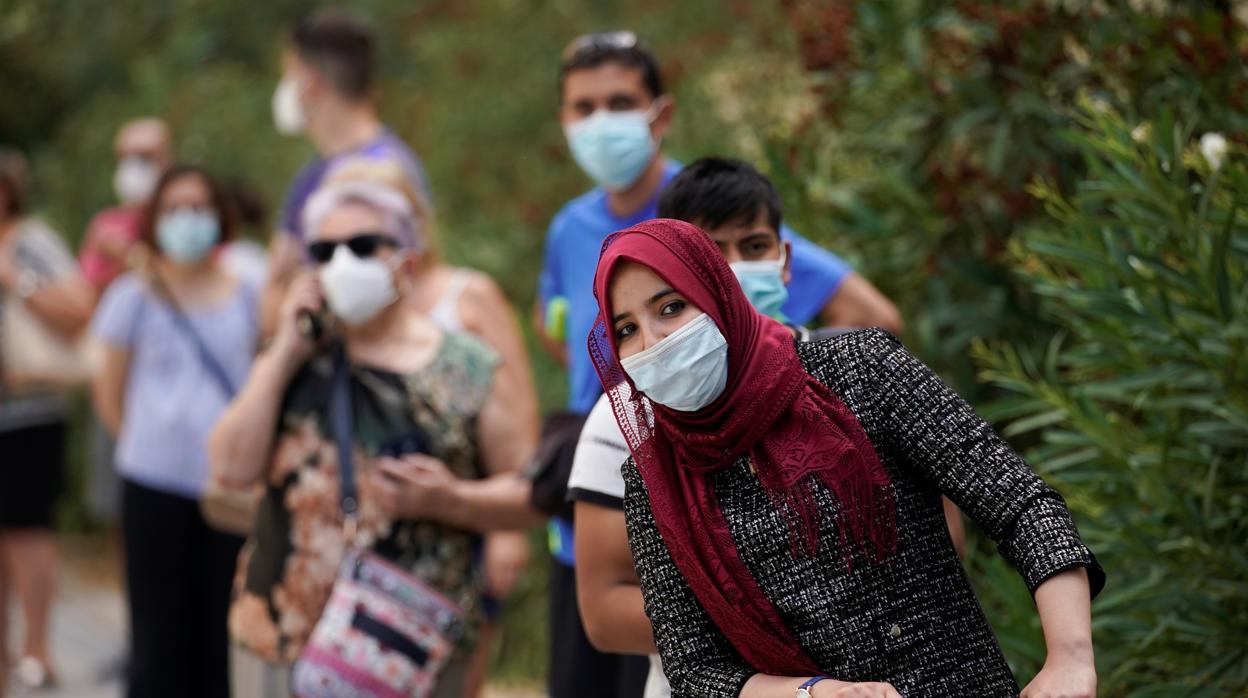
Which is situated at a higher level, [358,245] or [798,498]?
[798,498]

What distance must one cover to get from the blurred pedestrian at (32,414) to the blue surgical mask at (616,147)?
4205 millimetres

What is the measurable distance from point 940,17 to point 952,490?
2.84 meters

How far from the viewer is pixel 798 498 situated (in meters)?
2.64

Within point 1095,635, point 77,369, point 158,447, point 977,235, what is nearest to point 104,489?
point 77,369

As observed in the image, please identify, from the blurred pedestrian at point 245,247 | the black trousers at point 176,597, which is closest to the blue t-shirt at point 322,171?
the blurred pedestrian at point 245,247

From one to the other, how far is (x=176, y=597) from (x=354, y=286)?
7.00ft

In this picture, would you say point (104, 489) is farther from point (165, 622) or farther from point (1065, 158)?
point (1065, 158)

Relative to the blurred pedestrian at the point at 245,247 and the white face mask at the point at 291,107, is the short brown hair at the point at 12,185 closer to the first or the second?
the blurred pedestrian at the point at 245,247

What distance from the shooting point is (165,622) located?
19.3 feet

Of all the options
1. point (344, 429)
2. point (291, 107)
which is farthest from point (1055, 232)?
point (291, 107)

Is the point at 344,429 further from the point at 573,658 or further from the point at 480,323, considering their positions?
the point at 480,323

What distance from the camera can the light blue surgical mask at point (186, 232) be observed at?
6.32m

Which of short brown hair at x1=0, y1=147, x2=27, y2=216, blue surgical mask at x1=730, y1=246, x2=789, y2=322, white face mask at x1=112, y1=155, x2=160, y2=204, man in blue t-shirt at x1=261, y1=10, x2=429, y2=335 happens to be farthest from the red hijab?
white face mask at x1=112, y1=155, x2=160, y2=204

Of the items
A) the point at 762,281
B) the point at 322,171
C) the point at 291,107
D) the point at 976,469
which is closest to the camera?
the point at 976,469
